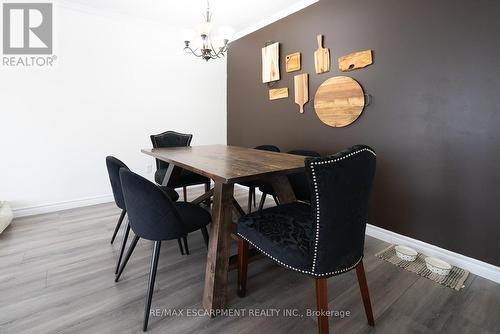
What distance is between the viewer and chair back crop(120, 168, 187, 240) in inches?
51.4

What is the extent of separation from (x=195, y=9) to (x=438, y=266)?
12.3 feet

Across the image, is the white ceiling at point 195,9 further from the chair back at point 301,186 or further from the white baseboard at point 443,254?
the white baseboard at point 443,254

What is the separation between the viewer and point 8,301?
157 cm

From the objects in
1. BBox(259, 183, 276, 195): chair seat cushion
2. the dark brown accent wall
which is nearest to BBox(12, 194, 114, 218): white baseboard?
BBox(259, 183, 276, 195): chair seat cushion

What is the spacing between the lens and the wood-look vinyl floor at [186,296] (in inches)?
55.0

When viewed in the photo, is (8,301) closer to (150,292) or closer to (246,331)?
(150,292)

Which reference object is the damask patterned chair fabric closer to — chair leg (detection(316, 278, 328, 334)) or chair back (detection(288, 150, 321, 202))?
chair leg (detection(316, 278, 328, 334))

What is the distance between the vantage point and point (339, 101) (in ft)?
8.71

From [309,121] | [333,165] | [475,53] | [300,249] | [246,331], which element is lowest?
[246,331]

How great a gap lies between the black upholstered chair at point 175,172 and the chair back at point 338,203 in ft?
5.86

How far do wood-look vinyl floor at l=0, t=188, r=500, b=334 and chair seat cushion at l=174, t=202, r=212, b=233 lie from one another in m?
0.48

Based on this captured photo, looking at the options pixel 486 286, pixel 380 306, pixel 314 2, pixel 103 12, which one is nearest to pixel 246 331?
pixel 380 306

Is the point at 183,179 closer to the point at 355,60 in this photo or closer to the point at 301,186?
the point at 301,186

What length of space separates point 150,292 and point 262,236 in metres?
0.68
